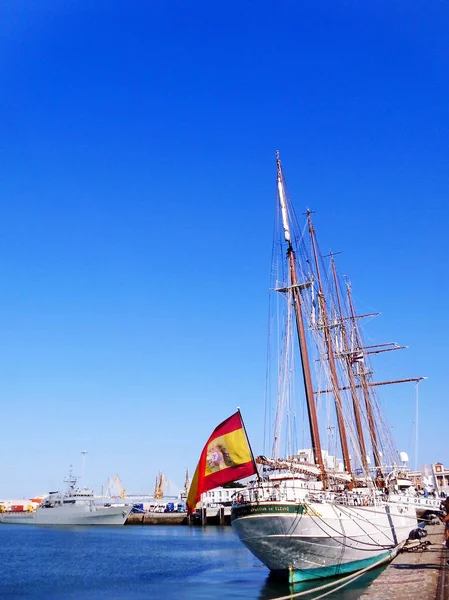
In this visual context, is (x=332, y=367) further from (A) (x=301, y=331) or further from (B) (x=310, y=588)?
(B) (x=310, y=588)

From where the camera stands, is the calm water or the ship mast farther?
the ship mast

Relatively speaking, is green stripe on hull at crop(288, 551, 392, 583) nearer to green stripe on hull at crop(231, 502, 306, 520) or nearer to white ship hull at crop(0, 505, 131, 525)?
green stripe on hull at crop(231, 502, 306, 520)

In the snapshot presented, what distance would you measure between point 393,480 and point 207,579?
2085cm

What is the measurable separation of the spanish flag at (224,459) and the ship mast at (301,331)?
1229cm

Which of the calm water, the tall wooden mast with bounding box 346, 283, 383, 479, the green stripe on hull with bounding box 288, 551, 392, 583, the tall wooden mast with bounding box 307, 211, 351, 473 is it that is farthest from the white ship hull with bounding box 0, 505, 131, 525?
the green stripe on hull with bounding box 288, 551, 392, 583

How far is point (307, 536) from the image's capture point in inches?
1086

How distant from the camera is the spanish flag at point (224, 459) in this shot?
23719 millimetres

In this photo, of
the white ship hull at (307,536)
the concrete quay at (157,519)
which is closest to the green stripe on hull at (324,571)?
the white ship hull at (307,536)

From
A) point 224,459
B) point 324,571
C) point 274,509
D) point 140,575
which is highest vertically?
point 224,459

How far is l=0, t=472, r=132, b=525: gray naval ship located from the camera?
395 feet

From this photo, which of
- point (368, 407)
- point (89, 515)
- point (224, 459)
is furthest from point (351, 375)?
point (89, 515)

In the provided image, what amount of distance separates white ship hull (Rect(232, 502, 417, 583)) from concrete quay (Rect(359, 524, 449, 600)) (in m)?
3.89

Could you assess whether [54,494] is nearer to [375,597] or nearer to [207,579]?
[207,579]

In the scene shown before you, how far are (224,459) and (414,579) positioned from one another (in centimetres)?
910
